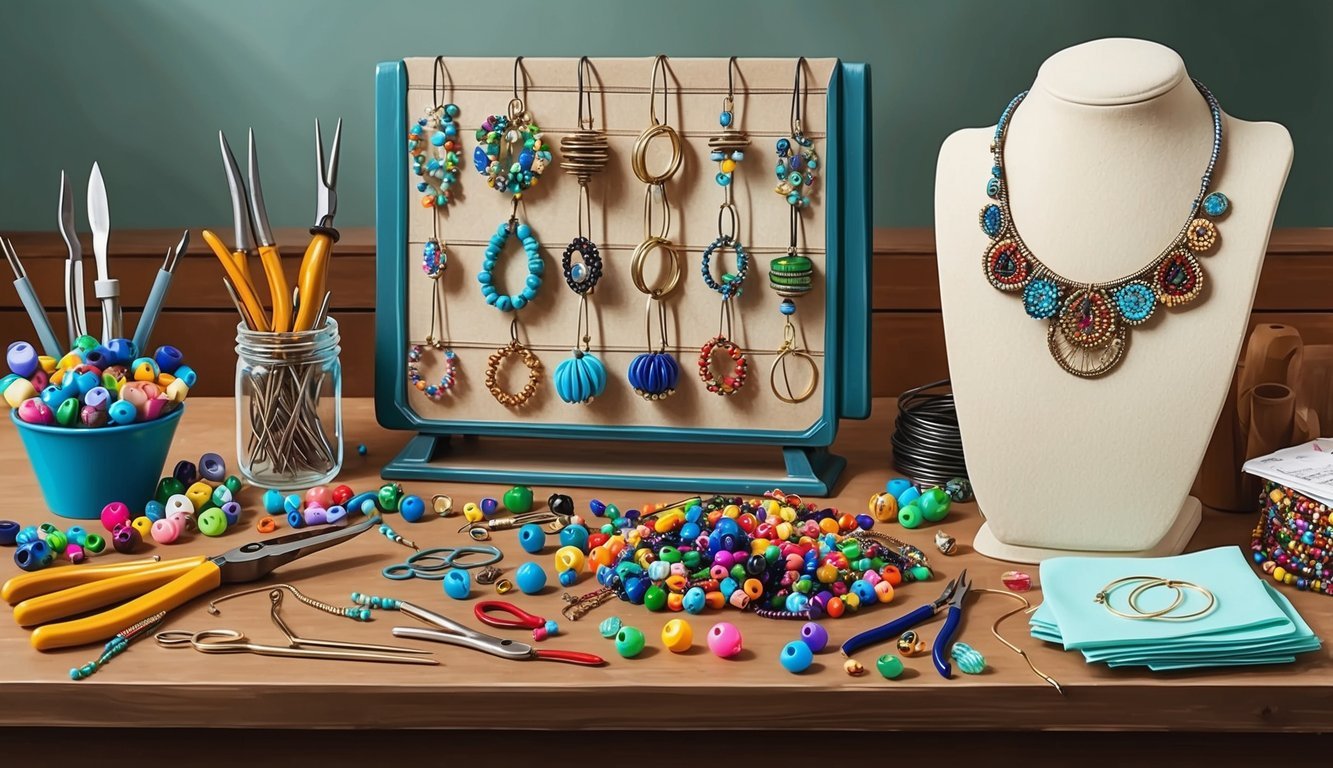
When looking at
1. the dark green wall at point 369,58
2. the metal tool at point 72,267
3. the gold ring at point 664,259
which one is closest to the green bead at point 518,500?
the gold ring at point 664,259

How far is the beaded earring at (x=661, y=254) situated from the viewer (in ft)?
3.97

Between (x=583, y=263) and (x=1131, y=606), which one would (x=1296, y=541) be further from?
(x=583, y=263)

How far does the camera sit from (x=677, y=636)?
0.87m

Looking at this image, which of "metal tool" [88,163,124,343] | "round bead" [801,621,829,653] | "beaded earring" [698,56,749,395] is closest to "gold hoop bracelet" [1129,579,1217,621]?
"round bead" [801,621,829,653]

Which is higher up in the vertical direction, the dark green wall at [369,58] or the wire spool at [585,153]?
the dark green wall at [369,58]

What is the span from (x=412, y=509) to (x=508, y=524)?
0.09 metres

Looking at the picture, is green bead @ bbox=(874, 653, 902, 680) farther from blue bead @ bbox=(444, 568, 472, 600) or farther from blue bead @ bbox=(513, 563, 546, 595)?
blue bead @ bbox=(444, 568, 472, 600)

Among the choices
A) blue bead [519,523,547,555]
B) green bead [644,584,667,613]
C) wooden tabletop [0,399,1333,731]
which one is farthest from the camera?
blue bead [519,523,547,555]

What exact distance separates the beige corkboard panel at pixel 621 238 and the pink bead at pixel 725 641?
0.41 metres

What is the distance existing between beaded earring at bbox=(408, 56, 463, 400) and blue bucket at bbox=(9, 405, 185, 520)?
269 millimetres

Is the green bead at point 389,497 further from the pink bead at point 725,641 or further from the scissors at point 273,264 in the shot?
the pink bead at point 725,641

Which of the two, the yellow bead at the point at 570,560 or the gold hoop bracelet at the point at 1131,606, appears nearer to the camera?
the gold hoop bracelet at the point at 1131,606

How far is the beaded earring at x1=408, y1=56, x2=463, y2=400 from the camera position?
1242mm

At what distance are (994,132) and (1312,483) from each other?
0.38 metres
